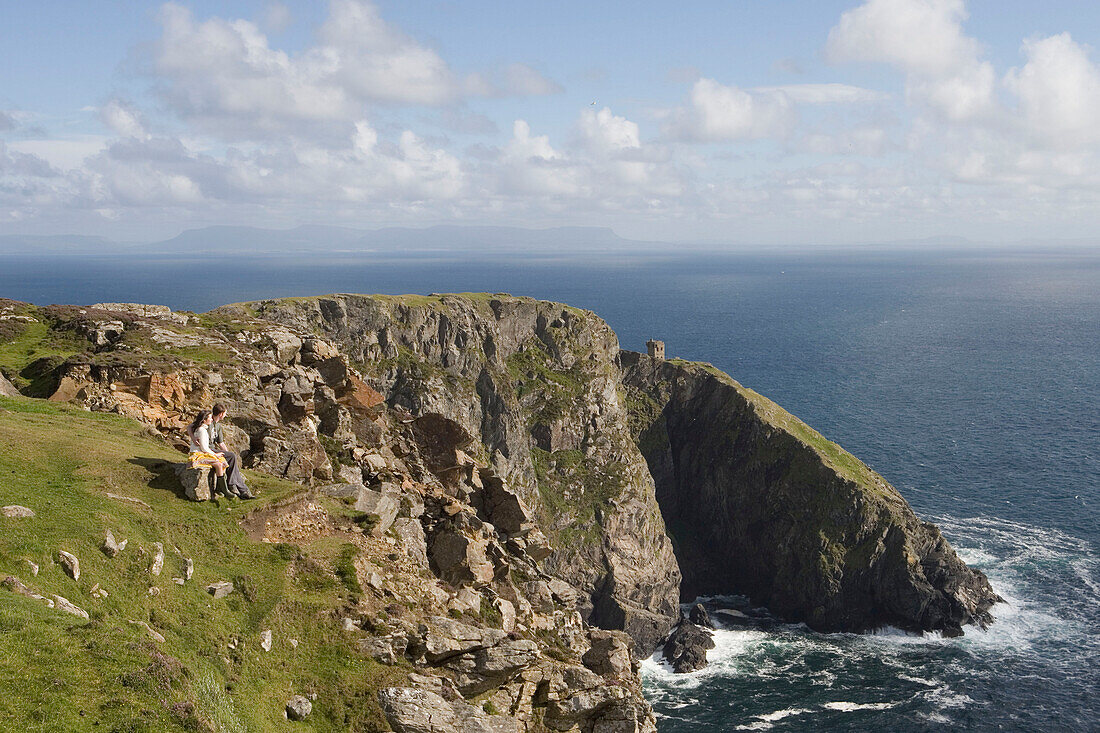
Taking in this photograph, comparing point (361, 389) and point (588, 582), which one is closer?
point (361, 389)

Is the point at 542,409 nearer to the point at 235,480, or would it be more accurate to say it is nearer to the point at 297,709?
the point at 235,480

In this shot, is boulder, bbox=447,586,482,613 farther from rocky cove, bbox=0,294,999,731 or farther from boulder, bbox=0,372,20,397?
boulder, bbox=0,372,20,397

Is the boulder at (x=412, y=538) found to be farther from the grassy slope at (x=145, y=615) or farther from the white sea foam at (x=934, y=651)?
the white sea foam at (x=934, y=651)

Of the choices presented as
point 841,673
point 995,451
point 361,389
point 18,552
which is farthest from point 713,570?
point 18,552

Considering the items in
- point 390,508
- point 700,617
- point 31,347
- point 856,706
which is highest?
point 31,347

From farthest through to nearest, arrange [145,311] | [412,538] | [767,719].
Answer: [767,719]
[145,311]
[412,538]

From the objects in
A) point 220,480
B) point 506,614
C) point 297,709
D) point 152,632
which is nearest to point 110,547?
point 152,632

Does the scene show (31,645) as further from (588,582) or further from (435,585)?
(588,582)
